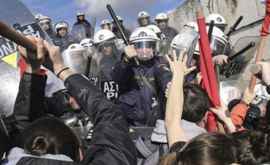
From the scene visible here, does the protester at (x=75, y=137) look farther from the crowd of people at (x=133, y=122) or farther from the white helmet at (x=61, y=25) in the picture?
the white helmet at (x=61, y=25)

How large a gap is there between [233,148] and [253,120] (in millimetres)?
1944

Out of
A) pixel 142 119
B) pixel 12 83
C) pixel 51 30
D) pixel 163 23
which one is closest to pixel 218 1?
pixel 163 23

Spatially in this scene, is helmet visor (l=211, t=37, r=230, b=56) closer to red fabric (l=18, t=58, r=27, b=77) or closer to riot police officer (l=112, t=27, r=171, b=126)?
riot police officer (l=112, t=27, r=171, b=126)

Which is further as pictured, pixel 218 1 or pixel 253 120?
pixel 218 1

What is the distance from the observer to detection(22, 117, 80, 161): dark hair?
2.23 m

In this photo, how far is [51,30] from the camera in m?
11.3

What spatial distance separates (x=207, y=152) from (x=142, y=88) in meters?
3.24

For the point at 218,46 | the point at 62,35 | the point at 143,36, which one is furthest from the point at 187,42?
the point at 62,35

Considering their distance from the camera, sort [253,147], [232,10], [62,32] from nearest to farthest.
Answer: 1. [253,147]
2. [232,10]
3. [62,32]

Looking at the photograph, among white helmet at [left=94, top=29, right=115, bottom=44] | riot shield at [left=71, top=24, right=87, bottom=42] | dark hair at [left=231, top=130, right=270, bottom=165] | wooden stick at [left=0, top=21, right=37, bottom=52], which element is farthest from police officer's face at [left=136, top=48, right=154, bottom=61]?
riot shield at [left=71, top=24, right=87, bottom=42]

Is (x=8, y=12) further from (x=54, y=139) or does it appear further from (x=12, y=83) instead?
(x=54, y=139)

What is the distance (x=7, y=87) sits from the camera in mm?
3355

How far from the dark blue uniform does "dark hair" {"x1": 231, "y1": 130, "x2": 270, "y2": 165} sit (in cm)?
249

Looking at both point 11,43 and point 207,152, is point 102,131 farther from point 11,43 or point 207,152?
point 11,43
